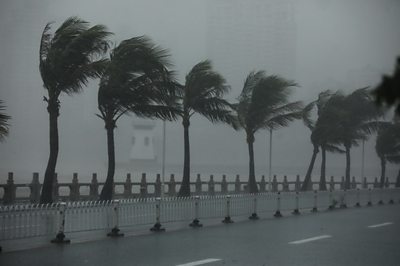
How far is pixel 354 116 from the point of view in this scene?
135ft

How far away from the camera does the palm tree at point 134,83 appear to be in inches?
874

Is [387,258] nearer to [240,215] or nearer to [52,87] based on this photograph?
[240,215]

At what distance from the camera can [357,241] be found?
14422 millimetres

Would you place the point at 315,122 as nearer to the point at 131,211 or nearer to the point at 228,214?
the point at 228,214

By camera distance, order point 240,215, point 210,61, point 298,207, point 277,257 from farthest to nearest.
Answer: point 210,61 < point 298,207 < point 240,215 < point 277,257

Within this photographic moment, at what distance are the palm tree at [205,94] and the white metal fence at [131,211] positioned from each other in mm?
6055

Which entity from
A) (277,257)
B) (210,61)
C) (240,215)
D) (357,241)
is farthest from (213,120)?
(277,257)

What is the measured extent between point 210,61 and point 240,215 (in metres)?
9.75

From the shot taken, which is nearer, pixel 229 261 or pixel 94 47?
pixel 229 261

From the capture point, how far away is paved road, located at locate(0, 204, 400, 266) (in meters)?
10.7

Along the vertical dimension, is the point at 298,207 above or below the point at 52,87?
below

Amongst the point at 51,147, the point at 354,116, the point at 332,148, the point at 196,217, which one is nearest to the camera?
the point at 196,217

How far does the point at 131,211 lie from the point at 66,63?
7.51m

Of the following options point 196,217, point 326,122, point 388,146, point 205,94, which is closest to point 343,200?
point 205,94
